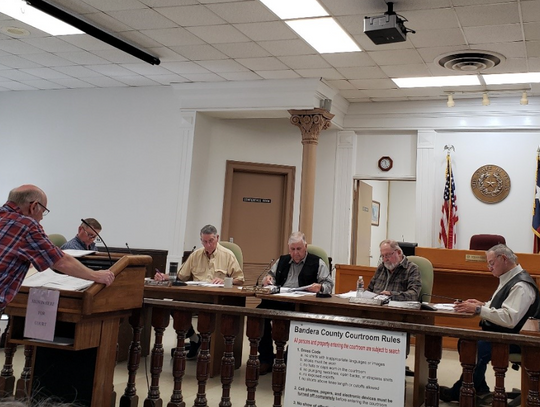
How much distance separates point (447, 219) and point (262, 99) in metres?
3.23

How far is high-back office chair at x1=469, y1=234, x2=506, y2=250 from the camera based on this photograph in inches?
274

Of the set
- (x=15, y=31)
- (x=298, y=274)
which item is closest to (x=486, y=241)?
(x=298, y=274)

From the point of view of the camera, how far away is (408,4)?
5.02m

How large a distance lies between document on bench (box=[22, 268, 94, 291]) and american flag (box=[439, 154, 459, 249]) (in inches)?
249

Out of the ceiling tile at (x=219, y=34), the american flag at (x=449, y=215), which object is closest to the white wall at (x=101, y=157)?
the ceiling tile at (x=219, y=34)

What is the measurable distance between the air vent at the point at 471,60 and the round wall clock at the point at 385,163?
2.17 m

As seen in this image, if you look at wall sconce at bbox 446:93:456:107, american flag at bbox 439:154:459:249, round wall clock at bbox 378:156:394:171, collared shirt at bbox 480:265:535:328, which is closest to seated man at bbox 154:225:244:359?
collared shirt at bbox 480:265:535:328

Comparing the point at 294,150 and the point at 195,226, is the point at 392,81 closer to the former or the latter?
the point at 294,150

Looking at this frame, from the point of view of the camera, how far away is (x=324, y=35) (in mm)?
5957

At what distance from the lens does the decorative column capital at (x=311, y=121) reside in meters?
7.79

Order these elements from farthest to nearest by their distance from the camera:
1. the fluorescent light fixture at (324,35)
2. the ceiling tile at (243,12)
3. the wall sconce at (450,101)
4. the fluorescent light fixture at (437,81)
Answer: the wall sconce at (450,101) → the fluorescent light fixture at (437,81) → the fluorescent light fixture at (324,35) → the ceiling tile at (243,12)

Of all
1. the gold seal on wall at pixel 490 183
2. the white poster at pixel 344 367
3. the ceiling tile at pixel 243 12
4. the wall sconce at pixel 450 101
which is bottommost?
the white poster at pixel 344 367

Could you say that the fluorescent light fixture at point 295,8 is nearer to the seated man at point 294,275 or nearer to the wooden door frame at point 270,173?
the seated man at point 294,275

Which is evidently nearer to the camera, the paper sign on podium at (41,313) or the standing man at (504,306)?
the paper sign on podium at (41,313)
